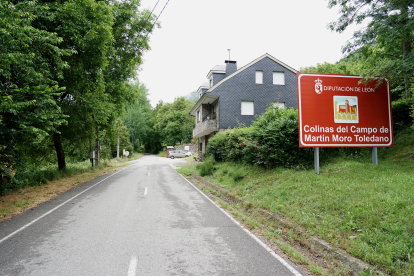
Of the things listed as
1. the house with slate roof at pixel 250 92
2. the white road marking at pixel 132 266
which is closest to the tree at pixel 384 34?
the white road marking at pixel 132 266

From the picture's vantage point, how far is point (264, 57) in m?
24.7

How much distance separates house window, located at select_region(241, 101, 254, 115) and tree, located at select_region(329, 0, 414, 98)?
49.9 ft

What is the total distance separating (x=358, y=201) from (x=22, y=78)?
9.43m

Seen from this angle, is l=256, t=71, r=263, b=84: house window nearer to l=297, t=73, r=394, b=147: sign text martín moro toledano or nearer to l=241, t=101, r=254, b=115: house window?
l=241, t=101, r=254, b=115: house window

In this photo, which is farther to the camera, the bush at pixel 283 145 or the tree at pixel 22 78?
the bush at pixel 283 145

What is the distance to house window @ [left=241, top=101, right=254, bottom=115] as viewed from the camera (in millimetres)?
24444

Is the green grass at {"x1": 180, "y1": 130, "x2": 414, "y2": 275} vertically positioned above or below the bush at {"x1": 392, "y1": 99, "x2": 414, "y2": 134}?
below

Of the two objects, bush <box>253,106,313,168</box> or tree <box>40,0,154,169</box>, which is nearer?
bush <box>253,106,313,168</box>

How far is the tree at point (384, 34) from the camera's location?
6.77 meters

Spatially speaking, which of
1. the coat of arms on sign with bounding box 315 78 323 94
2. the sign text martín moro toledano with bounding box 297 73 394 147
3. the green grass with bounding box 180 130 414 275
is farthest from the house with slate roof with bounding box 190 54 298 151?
the coat of arms on sign with bounding box 315 78 323 94

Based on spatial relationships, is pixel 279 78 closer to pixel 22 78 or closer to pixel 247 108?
pixel 247 108

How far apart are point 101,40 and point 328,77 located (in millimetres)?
9563

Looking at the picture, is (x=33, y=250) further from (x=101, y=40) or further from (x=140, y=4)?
(x=140, y=4)

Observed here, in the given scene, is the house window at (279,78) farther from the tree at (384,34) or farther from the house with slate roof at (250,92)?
the tree at (384,34)
